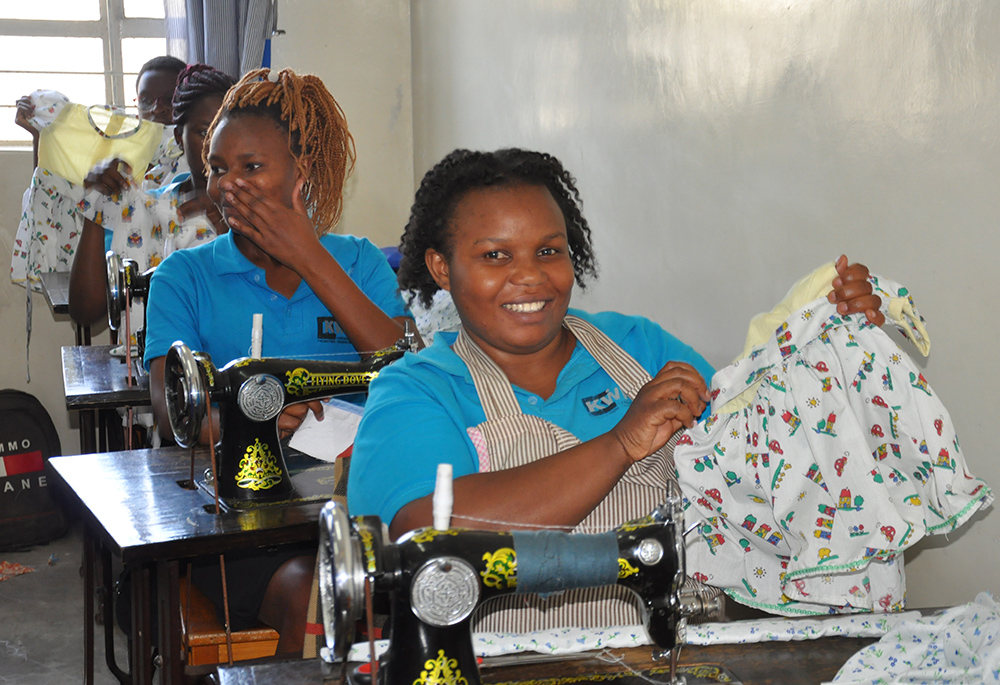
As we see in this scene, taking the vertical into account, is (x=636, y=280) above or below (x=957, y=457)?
above

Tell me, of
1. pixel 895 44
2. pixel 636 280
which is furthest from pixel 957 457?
pixel 636 280

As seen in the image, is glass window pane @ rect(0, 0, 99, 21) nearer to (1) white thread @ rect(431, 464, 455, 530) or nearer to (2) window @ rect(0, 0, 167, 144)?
(2) window @ rect(0, 0, 167, 144)

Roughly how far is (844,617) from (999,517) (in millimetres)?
425

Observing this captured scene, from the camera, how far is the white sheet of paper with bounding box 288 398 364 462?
Answer: 223 cm

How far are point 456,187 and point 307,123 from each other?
3.44ft

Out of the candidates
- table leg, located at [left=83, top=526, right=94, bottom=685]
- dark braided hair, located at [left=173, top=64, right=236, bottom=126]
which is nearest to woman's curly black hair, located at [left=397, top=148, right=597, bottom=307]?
table leg, located at [left=83, top=526, right=94, bottom=685]

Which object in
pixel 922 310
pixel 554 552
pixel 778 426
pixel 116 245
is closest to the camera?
pixel 554 552

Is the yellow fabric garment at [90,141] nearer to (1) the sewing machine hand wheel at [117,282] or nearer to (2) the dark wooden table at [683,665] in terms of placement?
(1) the sewing machine hand wheel at [117,282]

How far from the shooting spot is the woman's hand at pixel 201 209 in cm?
362

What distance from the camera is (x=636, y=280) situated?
9.12 ft

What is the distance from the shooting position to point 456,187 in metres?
1.66

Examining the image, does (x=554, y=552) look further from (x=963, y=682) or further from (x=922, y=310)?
(x=922, y=310)

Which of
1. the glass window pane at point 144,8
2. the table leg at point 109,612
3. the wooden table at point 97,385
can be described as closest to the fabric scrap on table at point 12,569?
the wooden table at point 97,385

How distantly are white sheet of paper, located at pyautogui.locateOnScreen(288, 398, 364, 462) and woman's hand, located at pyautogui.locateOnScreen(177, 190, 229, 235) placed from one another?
1.56 metres
